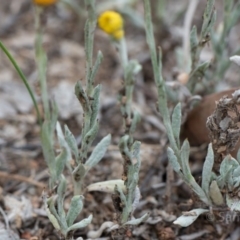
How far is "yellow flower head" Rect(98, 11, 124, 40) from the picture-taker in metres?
1.52

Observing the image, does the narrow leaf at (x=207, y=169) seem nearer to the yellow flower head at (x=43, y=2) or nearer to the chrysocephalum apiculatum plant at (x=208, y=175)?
the chrysocephalum apiculatum plant at (x=208, y=175)

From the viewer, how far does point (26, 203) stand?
1.49 metres

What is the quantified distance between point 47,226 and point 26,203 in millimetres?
104

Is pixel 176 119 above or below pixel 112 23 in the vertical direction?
below

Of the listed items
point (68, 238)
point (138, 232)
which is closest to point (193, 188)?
point (138, 232)

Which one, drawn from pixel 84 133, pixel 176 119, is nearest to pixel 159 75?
pixel 176 119

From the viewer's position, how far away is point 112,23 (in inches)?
60.6

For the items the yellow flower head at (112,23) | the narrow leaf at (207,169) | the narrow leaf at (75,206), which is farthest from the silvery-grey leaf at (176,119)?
the yellow flower head at (112,23)

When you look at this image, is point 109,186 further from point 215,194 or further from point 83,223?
point 215,194

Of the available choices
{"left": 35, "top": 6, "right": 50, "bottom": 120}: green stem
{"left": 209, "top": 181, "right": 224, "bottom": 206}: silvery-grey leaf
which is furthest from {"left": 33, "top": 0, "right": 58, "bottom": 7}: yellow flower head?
{"left": 209, "top": 181, "right": 224, "bottom": 206}: silvery-grey leaf

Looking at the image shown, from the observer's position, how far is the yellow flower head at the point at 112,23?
152cm

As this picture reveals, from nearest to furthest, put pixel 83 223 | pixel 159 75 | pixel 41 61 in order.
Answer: pixel 83 223, pixel 159 75, pixel 41 61

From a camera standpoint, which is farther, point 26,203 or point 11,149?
point 11,149

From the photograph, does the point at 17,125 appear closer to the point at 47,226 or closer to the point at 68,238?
the point at 47,226
